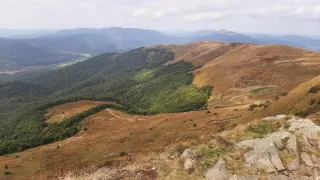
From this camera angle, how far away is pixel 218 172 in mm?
20828

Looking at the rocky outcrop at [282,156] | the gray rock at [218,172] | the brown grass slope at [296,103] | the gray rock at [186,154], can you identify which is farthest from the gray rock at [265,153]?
the brown grass slope at [296,103]

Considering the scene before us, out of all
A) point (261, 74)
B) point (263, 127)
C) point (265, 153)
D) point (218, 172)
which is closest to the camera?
point (218, 172)

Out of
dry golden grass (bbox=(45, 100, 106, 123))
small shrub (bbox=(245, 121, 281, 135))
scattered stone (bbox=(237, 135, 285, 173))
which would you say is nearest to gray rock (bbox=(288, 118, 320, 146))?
small shrub (bbox=(245, 121, 281, 135))

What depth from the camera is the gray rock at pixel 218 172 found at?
→ 2050 centimetres

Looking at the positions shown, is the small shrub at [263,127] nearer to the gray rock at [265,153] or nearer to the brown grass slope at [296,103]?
the gray rock at [265,153]

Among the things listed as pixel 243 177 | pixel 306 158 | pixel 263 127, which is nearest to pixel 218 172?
pixel 243 177

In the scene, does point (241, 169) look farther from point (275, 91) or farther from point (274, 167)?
point (275, 91)

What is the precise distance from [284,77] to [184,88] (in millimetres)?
53471

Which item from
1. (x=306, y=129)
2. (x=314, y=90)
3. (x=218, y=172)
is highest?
(x=306, y=129)

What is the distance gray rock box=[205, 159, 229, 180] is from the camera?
67.3ft

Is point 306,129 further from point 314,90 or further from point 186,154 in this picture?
point 314,90

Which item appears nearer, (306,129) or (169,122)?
(306,129)

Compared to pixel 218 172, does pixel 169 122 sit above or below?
below

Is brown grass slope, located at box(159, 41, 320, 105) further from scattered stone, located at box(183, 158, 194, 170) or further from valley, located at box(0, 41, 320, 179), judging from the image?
scattered stone, located at box(183, 158, 194, 170)
